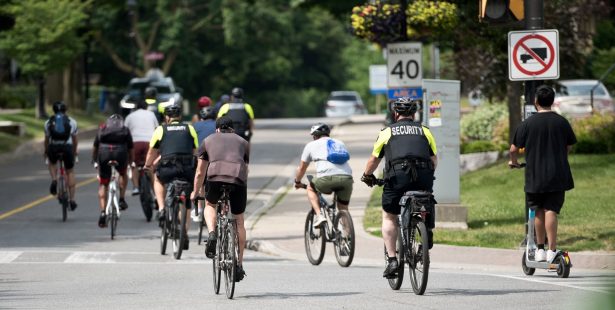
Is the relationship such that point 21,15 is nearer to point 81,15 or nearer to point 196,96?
point 81,15

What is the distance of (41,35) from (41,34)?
0.15 ft

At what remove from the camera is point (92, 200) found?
81.3ft

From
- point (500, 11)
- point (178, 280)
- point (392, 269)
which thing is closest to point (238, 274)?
point (392, 269)

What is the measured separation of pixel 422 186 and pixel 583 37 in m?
16.6

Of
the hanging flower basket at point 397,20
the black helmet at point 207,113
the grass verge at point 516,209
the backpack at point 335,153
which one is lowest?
the grass verge at point 516,209

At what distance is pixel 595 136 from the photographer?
25531 mm

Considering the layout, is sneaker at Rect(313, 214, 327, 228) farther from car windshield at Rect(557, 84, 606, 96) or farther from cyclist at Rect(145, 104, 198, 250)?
car windshield at Rect(557, 84, 606, 96)

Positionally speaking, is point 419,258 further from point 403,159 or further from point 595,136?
point 595,136

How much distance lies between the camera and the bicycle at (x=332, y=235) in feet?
47.8

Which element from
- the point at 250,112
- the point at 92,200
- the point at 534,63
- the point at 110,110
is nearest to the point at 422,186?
the point at 534,63

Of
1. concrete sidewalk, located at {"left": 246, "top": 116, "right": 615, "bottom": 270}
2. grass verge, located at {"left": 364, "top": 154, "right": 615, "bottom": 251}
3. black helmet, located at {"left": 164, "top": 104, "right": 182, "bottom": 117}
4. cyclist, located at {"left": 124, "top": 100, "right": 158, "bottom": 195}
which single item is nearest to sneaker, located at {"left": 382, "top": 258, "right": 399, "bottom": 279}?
concrete sidewalk, located at {"left": 246, "top": 116, "right": 615, "bottom": 270}

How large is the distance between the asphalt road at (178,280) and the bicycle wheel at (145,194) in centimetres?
25

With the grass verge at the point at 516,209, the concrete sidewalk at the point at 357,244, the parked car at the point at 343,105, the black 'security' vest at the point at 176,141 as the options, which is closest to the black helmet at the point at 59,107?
the concrete sidewalk at the point at 357,244

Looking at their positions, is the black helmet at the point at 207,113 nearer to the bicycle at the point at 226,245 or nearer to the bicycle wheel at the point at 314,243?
the bicycle wheel at the point at 314,243
